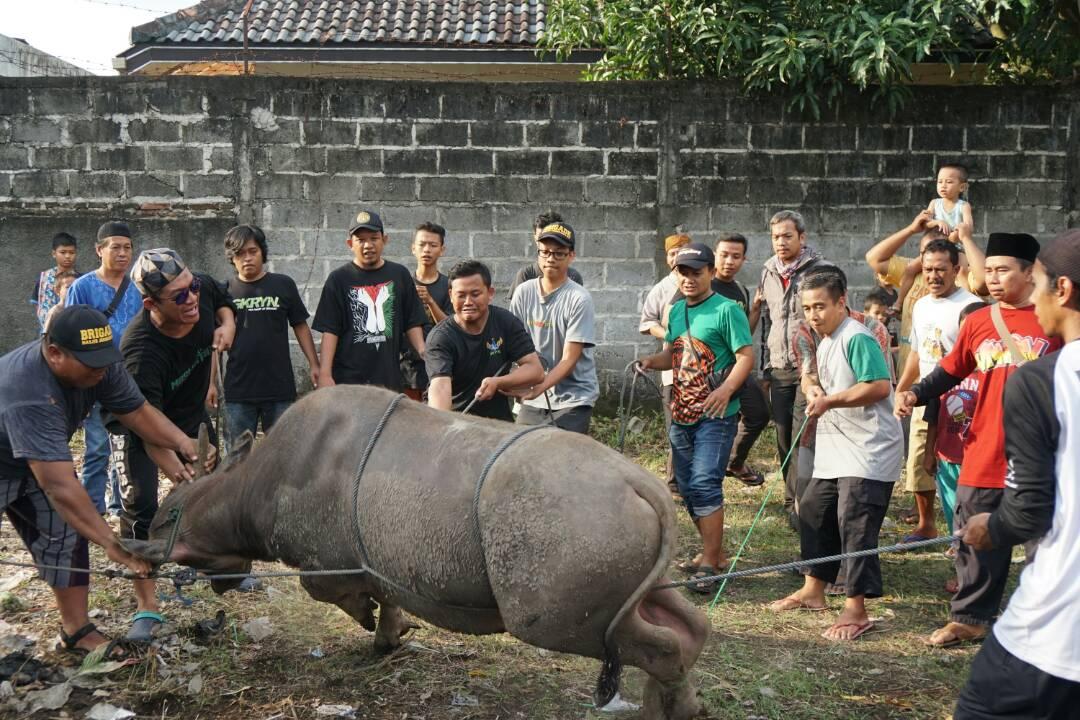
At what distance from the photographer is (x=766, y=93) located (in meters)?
9.35

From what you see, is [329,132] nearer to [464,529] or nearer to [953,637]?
[464,529]

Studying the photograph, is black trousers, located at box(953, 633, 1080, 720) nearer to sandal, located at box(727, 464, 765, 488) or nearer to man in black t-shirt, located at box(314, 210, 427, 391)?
man in black t-shirt, located at box(314, 210, 427, 391)

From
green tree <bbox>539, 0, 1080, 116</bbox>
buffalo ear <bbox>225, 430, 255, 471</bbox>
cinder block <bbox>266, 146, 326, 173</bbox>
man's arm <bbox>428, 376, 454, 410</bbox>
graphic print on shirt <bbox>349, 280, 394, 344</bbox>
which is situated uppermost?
green tree <bbox>539, 0, 1080, 116</bbox>

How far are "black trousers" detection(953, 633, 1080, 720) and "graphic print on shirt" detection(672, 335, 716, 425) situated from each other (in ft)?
9.87

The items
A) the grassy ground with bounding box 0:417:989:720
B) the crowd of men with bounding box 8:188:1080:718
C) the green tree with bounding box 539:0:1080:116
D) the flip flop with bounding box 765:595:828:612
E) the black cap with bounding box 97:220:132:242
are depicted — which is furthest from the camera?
the green tree with bounding box 539:0:1080:116

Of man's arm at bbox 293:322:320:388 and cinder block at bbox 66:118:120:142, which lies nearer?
man's arm at bbox 293:322:320:388

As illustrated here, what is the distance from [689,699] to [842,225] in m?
6.23

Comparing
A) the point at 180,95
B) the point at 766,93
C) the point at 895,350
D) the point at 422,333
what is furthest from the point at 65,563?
the point at 766,93

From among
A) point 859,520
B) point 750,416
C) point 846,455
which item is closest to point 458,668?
point 859,520

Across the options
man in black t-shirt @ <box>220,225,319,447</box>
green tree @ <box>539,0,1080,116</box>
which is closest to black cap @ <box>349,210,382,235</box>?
man in black t-shirt @ <box>220,225,319,447</box>

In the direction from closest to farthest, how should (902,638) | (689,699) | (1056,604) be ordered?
(1056,604), (689,699), (902,638)

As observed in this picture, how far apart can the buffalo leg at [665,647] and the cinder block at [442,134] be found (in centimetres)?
608

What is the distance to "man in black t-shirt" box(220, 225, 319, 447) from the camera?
691 cm

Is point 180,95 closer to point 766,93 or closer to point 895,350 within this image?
point 766,93
